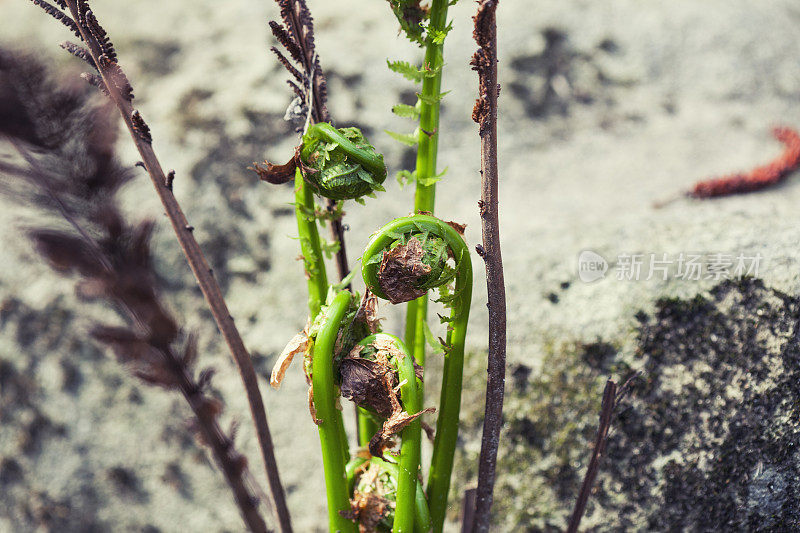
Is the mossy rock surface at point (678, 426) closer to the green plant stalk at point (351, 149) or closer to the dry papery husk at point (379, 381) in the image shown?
the dry papery husk at point (379, 381)

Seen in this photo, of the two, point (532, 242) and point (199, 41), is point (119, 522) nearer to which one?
point (532, 242)

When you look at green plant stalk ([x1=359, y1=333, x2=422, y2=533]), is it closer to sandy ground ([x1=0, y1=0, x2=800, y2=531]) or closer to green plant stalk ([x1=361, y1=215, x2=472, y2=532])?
green plant stalk ([x1=361, y1=215, x2=472, y2=532])

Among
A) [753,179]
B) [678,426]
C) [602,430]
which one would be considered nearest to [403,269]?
[602,430]

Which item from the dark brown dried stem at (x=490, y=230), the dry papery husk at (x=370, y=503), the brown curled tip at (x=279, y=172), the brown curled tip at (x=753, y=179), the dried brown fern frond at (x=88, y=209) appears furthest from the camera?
the brown curled tip at (x=753, y=179)

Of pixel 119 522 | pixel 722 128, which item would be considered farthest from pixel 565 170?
pixel 119 522

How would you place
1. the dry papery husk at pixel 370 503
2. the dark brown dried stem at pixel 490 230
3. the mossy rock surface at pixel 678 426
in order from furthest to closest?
the mossy rock surface at pixel 678 426 < the dry papery husk at pixel 370 503 < the dark brown dried stem at pixel 490 230

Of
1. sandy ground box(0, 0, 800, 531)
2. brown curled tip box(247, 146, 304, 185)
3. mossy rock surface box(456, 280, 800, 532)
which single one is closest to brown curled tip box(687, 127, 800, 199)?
sandy ground box(0, 0, 800, 531)

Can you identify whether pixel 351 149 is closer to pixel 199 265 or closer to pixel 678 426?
pixel 199 265

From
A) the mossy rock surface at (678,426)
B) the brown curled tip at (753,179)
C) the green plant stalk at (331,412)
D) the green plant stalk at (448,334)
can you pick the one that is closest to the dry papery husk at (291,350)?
the green plant stalk at (331,412)
